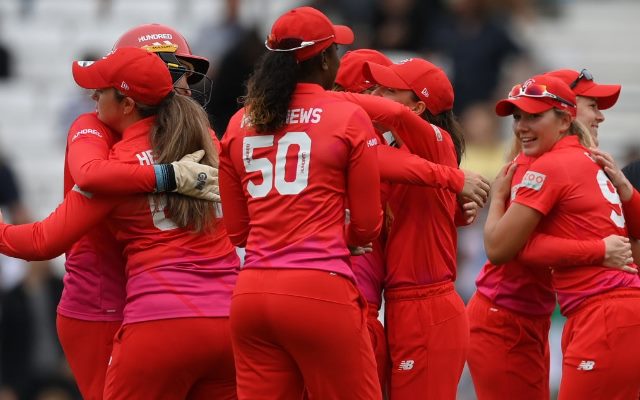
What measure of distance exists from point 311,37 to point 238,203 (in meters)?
0.76

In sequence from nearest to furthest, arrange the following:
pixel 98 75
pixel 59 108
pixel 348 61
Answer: pixel 98 75 → pixel 348 61 → pixel 59 108

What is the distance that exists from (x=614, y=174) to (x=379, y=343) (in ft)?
4.34

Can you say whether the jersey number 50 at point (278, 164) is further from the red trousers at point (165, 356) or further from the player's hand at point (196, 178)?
the red trousers at point (165, 356)

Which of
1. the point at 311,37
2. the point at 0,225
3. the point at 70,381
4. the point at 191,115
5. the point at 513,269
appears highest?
the point at 311,37

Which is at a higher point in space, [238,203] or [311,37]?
[311,37]

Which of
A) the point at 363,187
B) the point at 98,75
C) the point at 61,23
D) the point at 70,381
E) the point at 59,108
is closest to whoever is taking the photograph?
the point at 363,187

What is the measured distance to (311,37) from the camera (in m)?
5.33

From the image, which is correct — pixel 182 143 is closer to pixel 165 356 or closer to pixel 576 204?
pixel 165 356

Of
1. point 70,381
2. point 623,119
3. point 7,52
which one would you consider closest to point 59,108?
point 7,52

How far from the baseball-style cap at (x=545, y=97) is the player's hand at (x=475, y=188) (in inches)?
15.4

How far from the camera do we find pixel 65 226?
566cm

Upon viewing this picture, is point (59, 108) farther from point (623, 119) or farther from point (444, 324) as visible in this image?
point (444, 324)

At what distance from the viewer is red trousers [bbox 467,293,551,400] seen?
6457 mm

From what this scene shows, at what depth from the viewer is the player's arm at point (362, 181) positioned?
5.27m
